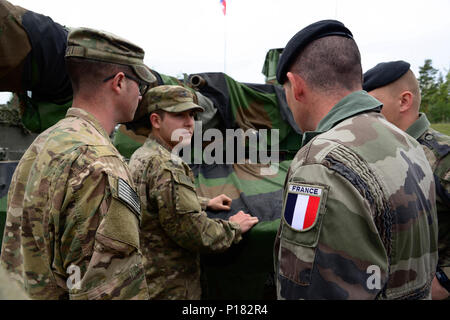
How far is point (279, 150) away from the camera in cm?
448

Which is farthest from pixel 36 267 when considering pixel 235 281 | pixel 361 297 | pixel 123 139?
pixel 123 139

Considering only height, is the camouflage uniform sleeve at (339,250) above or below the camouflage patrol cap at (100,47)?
below

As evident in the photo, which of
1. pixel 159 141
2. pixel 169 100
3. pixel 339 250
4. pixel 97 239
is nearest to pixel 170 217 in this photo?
pixel 159 141

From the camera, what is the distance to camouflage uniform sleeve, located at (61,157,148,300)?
127 cm

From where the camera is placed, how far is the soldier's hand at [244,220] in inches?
101

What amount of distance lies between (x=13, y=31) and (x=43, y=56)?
0.75ft

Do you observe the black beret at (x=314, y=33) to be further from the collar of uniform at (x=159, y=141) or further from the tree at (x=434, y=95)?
the tree at (x=434, y=95)

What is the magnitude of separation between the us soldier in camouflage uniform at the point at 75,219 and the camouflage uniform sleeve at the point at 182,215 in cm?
64

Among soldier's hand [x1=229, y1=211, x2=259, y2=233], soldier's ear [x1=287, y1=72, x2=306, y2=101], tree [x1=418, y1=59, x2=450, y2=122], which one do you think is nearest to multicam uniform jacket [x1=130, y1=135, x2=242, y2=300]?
soldier's hand [x1=229, y1=211, x2=259, y2=233]

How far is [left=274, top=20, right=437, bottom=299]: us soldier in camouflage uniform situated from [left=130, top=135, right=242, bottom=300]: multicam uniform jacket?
0.87m

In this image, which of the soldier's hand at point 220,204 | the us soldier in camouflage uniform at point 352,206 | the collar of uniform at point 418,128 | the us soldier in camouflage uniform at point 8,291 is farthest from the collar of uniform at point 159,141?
the us soldier in camouflage uniform at point 8,291

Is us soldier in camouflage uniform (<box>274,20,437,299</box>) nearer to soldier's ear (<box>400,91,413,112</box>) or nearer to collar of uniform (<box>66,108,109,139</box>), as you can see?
collar of uniform (<box>66,108,109,139</box>)

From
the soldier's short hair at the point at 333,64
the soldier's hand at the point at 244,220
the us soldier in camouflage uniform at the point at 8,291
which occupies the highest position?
the soldier's short hair at the point at 333,64

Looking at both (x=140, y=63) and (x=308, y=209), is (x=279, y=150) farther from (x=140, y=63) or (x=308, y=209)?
(x=308, y=209)
